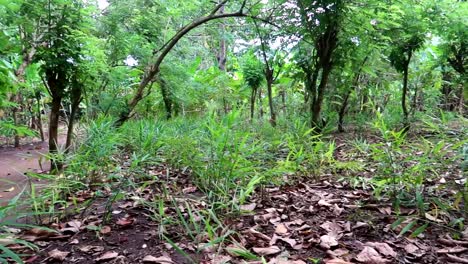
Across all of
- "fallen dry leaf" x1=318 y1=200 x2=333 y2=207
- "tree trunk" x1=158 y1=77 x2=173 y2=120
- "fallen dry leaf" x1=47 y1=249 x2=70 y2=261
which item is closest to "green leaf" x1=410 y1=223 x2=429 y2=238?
"fallen dry leaf" x1=318 y1=200 x2=333 y2=207

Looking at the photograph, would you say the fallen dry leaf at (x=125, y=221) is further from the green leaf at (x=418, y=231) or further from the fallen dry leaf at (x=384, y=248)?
the green leaf at (x=418, y=231)

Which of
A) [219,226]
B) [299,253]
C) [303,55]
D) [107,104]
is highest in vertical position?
[303,55]

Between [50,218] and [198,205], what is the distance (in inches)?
36.3

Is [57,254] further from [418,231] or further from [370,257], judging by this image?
[418,231]

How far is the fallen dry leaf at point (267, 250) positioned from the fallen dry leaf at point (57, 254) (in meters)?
0.95

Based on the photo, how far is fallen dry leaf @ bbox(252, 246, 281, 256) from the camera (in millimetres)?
1647

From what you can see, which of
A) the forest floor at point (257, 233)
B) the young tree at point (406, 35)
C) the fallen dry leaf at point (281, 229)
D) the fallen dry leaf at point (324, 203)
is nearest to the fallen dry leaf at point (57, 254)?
the forest floor at point (257, 233)

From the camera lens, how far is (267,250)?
167 cm

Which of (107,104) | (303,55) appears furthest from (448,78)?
(107,104)

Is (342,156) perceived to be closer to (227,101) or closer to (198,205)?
(198,205)

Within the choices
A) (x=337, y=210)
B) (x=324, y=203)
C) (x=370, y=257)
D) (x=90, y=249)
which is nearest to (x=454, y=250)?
(x=370, y=257)

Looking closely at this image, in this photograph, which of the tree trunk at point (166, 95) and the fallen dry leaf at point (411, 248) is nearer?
the fallen dry leaf at point (411, 248)

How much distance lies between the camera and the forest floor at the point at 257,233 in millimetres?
1615

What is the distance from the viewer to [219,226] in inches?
70.1
